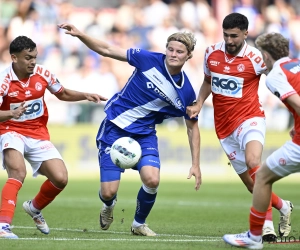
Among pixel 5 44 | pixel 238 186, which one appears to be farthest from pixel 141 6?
pixel 238 186

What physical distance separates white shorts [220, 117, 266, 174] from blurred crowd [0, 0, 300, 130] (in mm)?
12921

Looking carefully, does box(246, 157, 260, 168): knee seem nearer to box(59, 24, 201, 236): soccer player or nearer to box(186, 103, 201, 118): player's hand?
box(59, 24, 201, 236): soccer player

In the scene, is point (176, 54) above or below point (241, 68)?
above

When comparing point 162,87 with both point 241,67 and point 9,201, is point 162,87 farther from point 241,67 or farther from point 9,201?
point 9,201

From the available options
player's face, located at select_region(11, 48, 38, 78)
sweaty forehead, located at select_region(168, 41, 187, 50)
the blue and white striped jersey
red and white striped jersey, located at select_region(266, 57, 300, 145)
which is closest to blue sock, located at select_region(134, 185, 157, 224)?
the blue and white striped jersey

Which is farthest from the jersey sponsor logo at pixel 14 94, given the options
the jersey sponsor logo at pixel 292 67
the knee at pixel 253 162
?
the jersey sponsor logo at pixel 292 67

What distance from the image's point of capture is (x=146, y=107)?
891cm

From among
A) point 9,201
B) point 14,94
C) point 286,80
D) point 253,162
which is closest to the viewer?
point 286,80

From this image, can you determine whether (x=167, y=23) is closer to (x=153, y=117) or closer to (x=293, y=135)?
(x=153, y=117)

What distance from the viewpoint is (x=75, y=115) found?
A: 21.2m

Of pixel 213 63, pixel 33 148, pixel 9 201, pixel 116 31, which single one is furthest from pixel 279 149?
pixel 116 31

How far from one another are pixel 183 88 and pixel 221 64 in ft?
2.28

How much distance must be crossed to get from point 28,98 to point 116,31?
14.8 meters

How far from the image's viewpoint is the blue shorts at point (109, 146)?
28.7ft
